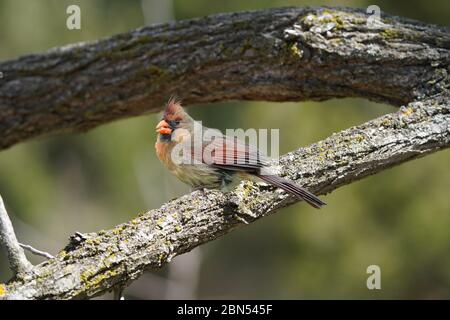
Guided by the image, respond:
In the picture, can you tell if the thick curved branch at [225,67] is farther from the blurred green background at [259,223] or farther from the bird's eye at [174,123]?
the blurred green background at [259,223]

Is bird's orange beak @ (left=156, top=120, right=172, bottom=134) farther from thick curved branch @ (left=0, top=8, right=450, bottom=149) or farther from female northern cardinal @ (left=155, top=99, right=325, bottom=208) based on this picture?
thick curved branch @ (left=0, top=8, right=450, bottom=149)

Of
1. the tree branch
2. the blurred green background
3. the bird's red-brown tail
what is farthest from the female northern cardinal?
the blurred green background

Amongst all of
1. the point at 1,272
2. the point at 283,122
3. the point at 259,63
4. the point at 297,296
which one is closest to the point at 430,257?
the point at 297,296

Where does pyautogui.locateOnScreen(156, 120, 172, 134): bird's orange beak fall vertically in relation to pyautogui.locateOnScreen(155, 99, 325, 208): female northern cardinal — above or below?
above

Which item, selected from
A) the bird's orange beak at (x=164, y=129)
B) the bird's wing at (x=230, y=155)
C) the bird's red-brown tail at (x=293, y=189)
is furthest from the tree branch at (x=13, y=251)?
the bird's orange beak at (x=164, y=129)
